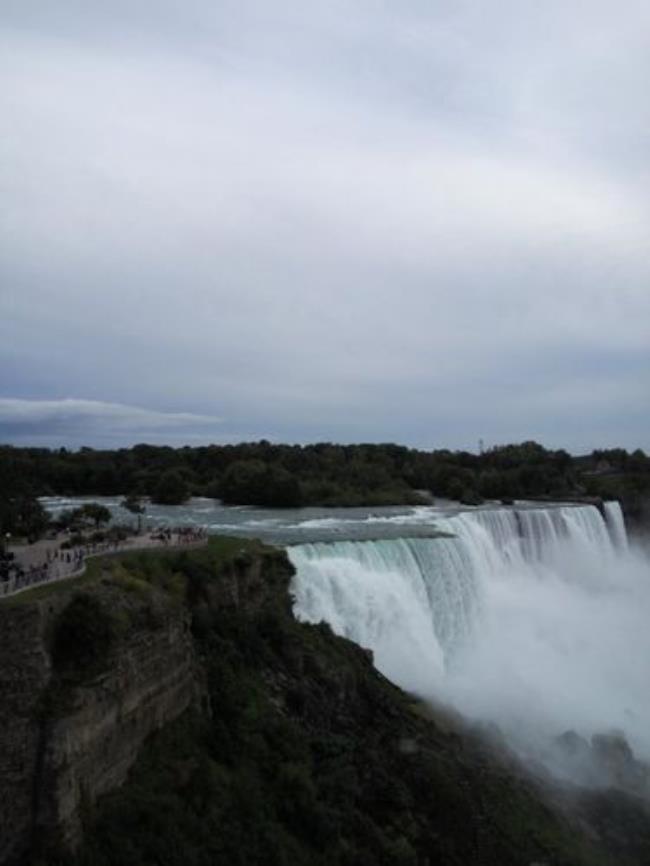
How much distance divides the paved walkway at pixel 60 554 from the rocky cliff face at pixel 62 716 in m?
0.96

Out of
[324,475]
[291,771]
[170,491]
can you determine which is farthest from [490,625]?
[324,475]

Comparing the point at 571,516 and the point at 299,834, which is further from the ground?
the point at 571,516

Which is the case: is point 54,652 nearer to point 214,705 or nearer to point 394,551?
point 214,705

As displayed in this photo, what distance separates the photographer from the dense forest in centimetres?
5656

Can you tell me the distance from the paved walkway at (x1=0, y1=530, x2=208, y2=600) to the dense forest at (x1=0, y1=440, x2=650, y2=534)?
1249 inches

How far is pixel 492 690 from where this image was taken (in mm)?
23859

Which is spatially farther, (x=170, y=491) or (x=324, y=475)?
(x=324, y=475)

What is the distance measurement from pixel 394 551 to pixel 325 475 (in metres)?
35.5

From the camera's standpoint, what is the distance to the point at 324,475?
63.0 meters

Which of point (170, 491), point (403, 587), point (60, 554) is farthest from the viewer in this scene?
point (170, 491)

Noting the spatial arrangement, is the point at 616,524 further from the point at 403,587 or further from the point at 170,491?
the point at 403,587

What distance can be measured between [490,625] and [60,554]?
16.2 metres

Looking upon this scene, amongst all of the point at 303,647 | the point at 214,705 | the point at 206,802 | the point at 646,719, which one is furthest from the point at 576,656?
the point at 206,802

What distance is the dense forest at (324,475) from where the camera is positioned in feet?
186
